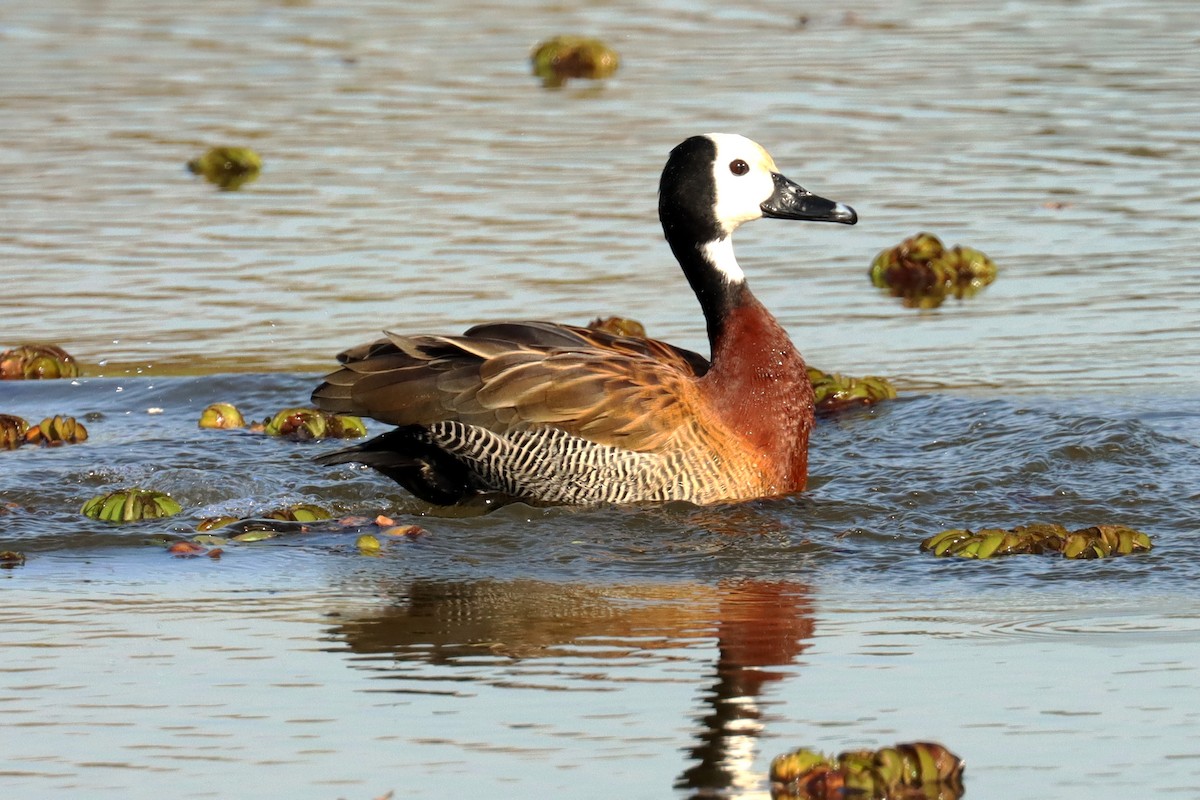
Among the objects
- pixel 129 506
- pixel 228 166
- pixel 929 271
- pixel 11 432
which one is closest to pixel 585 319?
pixel 929 271

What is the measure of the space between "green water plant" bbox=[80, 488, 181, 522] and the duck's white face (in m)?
2.60

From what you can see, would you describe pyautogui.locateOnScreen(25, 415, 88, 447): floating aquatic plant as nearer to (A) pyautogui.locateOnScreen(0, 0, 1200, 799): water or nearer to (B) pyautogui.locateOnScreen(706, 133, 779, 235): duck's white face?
(A) pyautogui.locateOnScreen(0, 0, 1200, 799): water

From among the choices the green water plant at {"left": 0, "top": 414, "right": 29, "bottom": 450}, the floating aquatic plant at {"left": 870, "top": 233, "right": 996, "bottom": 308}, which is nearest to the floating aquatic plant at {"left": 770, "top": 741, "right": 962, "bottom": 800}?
the green water plant at {"left": 0, "top": 414, "right": 29, "bottom": 450}

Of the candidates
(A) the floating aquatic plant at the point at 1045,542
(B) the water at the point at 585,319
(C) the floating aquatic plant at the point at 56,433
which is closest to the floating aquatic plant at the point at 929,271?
(B) the water at the point at 585,319

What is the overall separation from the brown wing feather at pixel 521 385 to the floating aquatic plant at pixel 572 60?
965cm

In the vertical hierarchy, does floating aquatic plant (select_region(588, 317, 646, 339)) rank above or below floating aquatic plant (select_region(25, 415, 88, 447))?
above

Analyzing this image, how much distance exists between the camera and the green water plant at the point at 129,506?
8.26 meters

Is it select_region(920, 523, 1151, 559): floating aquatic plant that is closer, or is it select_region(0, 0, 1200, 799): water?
select_region(0, 0, 1200, 799): water

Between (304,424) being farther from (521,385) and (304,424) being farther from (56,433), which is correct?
(521,385)

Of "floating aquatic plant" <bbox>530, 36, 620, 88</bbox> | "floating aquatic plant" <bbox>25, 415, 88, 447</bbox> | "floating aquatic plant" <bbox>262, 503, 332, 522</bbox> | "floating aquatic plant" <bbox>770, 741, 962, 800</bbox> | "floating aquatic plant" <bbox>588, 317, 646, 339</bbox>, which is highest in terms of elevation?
"floating aquatic plant" <bbox>530, 36, 620, 88</bbox>

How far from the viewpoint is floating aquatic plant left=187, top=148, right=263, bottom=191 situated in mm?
14664

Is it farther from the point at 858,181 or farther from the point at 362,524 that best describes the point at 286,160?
the point at 362,524

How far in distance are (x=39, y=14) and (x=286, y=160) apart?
7.20 metres

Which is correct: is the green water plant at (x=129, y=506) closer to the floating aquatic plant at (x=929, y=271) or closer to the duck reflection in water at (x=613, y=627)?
the duck reflection in water at (x=613, y=627)
